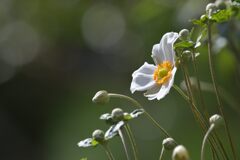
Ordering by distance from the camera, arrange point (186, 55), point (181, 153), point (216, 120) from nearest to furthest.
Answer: point (181, 153), point (216, 120), point (186, 55)

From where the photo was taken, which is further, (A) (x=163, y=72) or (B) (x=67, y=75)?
(B) (x=67, y=75)

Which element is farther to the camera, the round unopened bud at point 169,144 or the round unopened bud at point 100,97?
the round unopened bud at point 100,97

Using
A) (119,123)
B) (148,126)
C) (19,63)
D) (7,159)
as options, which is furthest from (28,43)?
(119,123)

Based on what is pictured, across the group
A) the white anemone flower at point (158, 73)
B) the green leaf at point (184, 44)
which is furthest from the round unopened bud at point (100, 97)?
the green leaf at point (184, 44)

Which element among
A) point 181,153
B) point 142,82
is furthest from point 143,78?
point 181,153

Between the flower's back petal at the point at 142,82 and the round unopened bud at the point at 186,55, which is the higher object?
the flower's back petal at the point at 142,82

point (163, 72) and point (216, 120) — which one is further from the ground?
point (163, 72)

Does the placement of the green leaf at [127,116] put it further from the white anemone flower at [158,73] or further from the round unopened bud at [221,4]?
the round unopened bud at [221,4]

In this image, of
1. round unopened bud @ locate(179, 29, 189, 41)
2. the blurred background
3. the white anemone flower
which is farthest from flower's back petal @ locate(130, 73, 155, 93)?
the blurred background

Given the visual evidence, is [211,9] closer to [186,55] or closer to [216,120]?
[186,55]
